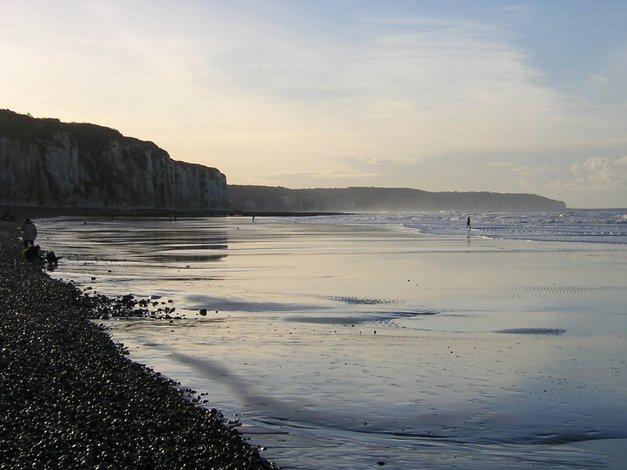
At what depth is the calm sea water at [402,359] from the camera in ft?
28.2

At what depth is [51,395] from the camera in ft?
32.5

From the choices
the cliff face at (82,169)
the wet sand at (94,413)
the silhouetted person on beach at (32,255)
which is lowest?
the wet sand at (94,413)

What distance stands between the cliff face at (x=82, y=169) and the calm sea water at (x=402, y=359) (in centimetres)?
9285

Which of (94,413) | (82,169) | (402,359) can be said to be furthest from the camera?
(82,169)

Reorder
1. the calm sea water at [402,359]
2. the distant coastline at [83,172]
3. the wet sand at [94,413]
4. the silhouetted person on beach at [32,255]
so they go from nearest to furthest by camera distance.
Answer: the wet sand at [94,413]
the calm sea water at [402,359]
the silhouetted person on beach at [32,255]
the distant coastline at [83,172]

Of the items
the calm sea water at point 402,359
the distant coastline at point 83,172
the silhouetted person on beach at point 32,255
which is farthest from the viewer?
the distant coastline at point 83,172

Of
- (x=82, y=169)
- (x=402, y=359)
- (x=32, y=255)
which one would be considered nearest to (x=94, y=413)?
(x=402, y=359)

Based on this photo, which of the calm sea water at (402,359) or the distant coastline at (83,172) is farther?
the distant coastline at (83,172)

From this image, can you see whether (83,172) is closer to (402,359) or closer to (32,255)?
(32,255)

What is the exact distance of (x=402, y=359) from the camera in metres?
12.8

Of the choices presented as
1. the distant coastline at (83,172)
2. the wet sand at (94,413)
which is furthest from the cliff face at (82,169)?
the wet sand at (94,413)

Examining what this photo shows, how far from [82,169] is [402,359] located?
124 metres

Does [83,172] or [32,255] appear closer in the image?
[32,255]

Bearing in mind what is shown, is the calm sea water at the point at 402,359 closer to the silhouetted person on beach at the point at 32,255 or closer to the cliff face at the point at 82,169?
the silhouetted person on beach at the point at 32,255
